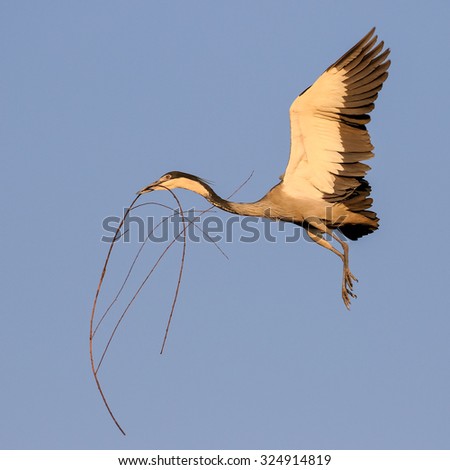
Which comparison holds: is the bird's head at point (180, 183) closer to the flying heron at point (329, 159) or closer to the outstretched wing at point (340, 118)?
the flying heron at point (329, 159)

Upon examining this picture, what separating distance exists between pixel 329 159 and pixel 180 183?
1701 mm

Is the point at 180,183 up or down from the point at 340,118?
down

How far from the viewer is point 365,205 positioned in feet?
35.4

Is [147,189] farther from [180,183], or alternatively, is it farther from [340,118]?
[340,118]

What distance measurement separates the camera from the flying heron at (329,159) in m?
10.3

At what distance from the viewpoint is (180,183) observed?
1037 cm

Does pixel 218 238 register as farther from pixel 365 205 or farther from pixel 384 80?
pixel 384 80

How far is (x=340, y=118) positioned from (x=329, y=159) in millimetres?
482

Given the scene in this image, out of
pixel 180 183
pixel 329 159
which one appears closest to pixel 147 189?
pixel 180 183

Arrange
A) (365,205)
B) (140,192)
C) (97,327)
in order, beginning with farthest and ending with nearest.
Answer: (365,205), (140,192), (97,327)

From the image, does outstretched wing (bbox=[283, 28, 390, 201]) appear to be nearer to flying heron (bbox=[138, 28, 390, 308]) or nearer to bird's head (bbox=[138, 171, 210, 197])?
flying heron (bbox=[138, 28, 390, 308])
